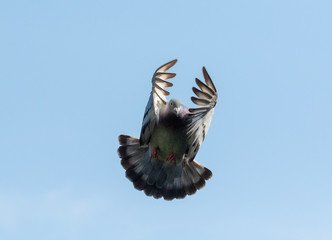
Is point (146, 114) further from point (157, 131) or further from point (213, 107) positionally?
point (213, 107)

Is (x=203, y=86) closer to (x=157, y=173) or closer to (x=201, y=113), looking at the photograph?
(x=201, y=113)

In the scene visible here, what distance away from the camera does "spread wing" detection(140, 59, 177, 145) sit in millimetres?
14070

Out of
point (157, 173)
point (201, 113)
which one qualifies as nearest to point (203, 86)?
point (201, 113)

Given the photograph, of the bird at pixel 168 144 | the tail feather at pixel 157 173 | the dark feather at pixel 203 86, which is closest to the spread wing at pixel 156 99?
the bird at pixel 168 144

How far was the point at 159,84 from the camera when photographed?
1413 cm

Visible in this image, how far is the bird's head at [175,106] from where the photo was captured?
1454 cm

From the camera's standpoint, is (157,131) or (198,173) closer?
(157,131)

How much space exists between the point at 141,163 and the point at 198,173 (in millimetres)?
1320

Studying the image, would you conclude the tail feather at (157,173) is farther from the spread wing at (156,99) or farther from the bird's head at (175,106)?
the bird's head at (175,106)

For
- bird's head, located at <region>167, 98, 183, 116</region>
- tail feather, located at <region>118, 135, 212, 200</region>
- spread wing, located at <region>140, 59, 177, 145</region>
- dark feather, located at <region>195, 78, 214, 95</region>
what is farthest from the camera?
tail feather, located at <region>118, 135, 212, 200</region>

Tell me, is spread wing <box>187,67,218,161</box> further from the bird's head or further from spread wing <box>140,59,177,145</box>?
spread wing <box>140,59,177,145</box>

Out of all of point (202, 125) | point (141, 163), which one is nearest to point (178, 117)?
point (202, 125)

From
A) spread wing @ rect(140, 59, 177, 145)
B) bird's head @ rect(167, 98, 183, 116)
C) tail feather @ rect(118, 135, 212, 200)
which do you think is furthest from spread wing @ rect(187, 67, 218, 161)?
tail feather @ rect(118, 135, 212, 200)

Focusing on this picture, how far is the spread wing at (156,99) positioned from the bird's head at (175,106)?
0.14m
